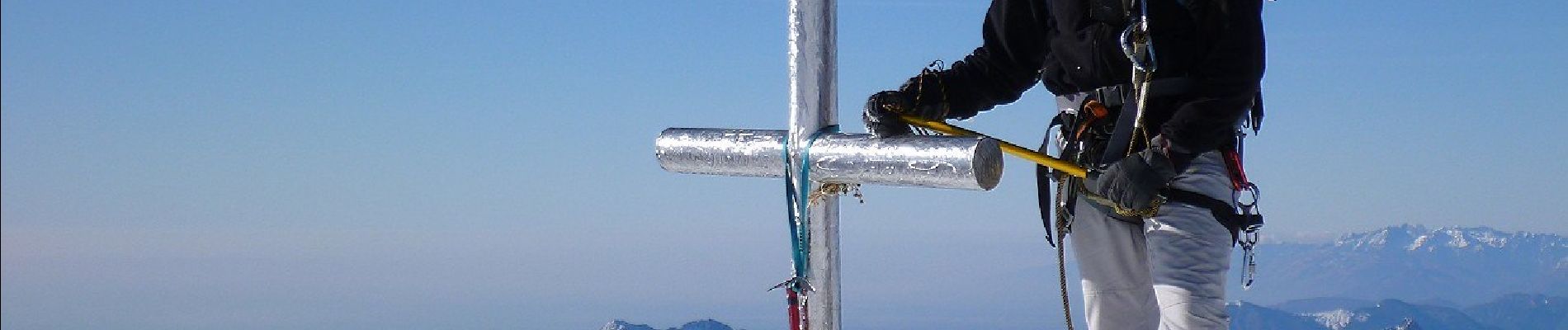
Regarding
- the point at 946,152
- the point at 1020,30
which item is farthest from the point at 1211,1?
the point at 946,152

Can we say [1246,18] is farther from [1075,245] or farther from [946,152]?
[946,152]

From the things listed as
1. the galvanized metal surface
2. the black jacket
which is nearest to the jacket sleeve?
the black jacket

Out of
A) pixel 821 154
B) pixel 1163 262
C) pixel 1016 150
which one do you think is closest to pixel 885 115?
pixel 1016 150

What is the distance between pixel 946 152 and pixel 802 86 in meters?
0.45

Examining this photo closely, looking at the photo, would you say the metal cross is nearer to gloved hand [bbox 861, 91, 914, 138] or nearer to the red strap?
gloved hand [bbox 861, 91, 914, 138]

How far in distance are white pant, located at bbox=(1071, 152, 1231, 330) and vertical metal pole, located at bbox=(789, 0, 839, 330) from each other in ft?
4.22

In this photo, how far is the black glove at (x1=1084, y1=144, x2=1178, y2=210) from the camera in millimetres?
4672

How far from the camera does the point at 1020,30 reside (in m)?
5.41

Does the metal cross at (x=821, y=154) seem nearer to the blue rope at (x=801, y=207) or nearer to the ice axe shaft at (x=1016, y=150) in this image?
the blue rope at (x=801, y=207)

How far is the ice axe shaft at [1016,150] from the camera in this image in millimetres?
4633

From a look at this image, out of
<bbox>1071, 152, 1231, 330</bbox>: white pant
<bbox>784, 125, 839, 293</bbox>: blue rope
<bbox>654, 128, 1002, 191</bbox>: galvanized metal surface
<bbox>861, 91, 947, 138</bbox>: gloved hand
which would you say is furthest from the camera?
<bbox>861, 91, 947, 138</bbox>: gloved hand

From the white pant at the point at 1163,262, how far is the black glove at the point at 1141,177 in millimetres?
152

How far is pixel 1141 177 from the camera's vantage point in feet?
15.4

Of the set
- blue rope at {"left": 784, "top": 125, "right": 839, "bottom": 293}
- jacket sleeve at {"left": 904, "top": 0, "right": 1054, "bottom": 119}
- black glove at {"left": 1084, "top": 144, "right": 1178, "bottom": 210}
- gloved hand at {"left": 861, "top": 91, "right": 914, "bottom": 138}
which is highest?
jacket sleeve at {"left": 904, "top": 0, "right": 1054, "bottom": 119}
